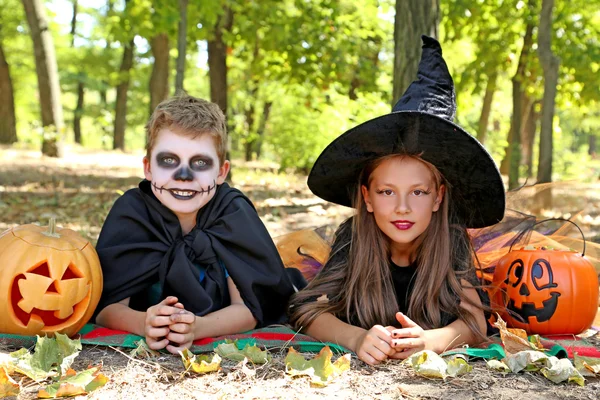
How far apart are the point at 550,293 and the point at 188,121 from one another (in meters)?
2.33

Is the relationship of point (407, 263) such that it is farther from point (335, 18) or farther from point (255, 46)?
point (255, 46)

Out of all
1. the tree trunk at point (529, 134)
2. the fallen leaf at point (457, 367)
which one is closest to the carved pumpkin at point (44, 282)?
the fallen leaf at point (457, 367)

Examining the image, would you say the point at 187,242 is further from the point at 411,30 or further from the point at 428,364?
the point at 411,30

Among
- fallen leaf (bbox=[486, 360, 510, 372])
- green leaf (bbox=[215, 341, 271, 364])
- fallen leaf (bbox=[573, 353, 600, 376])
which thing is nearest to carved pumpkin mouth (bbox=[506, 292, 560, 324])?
fallen leaf (bbox=[573, 353, 600, 376])

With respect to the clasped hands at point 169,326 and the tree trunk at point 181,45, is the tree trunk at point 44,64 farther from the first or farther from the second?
the clasped hands at point 169,326

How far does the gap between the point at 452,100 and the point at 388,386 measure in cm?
163

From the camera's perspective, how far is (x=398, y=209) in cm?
325

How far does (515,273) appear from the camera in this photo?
376 centimetres

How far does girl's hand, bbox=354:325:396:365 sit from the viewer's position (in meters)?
2.91

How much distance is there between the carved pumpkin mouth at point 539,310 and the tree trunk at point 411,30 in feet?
9.82

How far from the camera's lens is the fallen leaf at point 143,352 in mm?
2994

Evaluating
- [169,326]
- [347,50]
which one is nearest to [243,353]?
[169,326]

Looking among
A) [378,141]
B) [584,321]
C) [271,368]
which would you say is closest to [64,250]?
[271,368]

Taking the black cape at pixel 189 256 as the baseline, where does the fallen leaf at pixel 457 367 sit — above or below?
below
